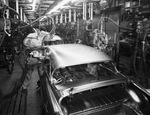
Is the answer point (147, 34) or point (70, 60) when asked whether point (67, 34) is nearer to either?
point (147, 34)

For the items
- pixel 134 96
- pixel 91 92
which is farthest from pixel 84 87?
pixel 134 96

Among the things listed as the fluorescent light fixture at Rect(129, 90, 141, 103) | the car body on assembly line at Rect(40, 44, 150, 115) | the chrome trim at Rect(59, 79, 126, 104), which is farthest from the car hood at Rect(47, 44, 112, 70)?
the fluorescent light fixture at Rect(129, 90, 141, 103)

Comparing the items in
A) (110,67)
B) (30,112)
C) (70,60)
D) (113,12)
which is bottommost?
(30,112)

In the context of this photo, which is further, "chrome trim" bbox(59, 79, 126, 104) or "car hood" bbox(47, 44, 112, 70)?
"car hood" bbox(47, 44, 112, 70)

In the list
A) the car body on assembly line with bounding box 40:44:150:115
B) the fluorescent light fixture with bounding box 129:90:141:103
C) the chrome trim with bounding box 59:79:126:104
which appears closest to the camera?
the chrome trim with bounding box 59:79:126:104

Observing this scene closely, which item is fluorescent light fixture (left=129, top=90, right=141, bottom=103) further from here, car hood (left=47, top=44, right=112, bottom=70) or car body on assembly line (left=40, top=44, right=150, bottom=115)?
car hood (left=47, top=44, right=112, bottom=70)

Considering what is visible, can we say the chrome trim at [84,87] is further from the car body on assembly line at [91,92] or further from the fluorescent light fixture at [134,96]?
the fluorescent light fixture at [134,96]

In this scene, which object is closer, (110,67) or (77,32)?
(110,67)

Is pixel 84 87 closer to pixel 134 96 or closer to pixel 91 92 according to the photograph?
pixel 91 92

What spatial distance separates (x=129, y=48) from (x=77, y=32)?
4.21 meters

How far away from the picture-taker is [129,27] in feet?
13.5

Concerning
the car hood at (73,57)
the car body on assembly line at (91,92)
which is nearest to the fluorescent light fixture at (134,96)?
the car body on assembly line at (91,92)

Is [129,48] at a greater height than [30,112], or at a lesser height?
greater

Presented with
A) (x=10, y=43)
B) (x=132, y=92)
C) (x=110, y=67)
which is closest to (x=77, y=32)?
(x=10, y=43)
